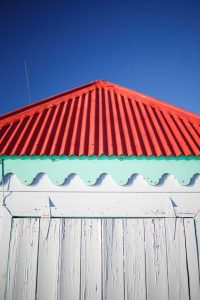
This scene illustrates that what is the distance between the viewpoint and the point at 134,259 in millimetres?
3086

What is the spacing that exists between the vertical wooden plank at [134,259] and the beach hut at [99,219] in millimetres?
11

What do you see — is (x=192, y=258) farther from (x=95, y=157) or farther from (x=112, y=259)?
(x=95, y=157)

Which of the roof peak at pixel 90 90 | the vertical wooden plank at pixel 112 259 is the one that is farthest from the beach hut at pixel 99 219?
the roof peak at pixel 90 90

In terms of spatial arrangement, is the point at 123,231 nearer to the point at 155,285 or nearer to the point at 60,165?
the point at 155,285

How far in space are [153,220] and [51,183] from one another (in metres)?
1.42

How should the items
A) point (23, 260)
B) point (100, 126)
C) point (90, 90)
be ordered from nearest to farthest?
point (23, 260) < point (100, 126) < point (90, 90)

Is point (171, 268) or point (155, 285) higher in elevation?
point (171, 268)

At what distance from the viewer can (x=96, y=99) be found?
16.6ft

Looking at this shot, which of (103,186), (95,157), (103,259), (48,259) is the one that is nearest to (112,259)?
(103,259)

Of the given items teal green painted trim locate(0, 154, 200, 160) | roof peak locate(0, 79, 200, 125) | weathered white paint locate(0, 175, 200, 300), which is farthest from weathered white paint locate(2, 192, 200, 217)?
roof peak locate(0, 79, 200, 125)

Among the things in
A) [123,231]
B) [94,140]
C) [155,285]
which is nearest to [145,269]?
[155,285]

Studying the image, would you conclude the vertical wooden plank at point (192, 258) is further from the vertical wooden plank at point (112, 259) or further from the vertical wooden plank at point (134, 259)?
the vertical wooden plank at point (112, 259)

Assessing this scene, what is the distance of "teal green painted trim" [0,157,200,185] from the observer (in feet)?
10.6

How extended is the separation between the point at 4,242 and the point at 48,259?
587mm
